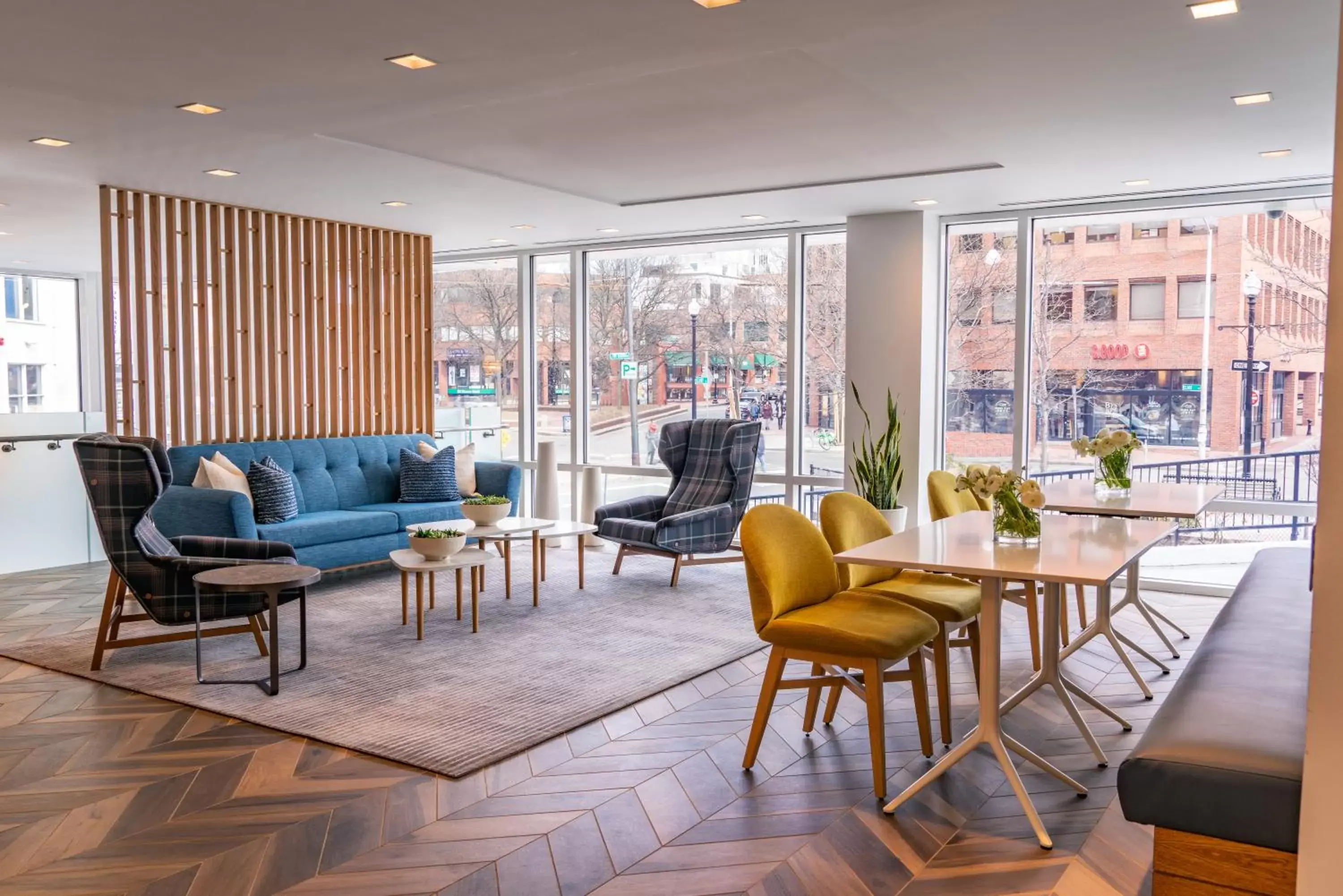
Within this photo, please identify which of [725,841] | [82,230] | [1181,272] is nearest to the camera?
[725,841]

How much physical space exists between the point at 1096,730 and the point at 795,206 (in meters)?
4.26

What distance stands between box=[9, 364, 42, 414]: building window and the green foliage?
28.8ft

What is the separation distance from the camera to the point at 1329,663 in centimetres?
214

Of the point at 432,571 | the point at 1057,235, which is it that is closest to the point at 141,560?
the point at 432,571

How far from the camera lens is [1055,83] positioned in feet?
13.4

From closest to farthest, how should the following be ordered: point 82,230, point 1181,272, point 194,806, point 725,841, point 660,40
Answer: point 725,841
point 194,806
point 660,40
point 1181,272
point 82,230

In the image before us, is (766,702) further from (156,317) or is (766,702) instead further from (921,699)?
(156,317)

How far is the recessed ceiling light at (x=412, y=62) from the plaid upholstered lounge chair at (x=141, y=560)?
2.06 metres

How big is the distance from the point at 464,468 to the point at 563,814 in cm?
482

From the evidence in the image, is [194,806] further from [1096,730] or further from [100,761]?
[1096,730]

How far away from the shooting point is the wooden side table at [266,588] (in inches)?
174

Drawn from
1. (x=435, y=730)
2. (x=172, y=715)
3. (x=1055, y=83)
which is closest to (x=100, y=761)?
(x=172, y=715)

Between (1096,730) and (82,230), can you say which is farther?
(82,230)

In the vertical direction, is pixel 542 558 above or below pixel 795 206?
below
